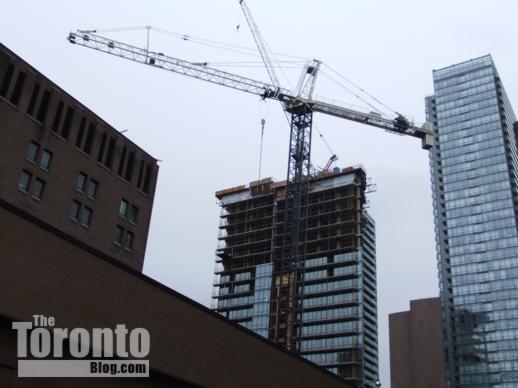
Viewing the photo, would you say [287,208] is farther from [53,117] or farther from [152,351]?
[152,351]

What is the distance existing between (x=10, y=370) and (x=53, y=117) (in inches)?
1427

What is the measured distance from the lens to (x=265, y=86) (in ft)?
306

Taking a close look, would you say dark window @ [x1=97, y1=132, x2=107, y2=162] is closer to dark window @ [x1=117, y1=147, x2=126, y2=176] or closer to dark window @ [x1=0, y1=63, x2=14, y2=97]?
dark window @ [x1=117, y1=147, x2=126, y2=176]

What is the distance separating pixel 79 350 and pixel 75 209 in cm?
3250

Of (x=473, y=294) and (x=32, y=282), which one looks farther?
(x=473, y=294)

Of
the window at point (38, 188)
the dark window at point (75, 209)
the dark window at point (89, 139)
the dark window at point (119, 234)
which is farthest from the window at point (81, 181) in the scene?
the dark window at point (119, 234)

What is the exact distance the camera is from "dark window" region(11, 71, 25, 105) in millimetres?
50662

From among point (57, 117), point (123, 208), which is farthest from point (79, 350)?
point (123, 208)

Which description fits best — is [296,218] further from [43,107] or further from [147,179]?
[43,107]

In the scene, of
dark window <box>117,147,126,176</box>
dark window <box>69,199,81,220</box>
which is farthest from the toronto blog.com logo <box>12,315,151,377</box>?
dark window <box>117,147,126,176</box>

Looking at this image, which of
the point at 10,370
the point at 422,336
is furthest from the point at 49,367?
the point at 422,336

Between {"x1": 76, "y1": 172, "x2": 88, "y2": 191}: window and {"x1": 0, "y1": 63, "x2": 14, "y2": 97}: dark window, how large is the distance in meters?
10.2

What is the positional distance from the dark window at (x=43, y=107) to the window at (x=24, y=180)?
535cm

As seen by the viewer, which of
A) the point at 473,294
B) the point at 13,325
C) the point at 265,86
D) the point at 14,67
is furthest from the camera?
the point at 473,294
